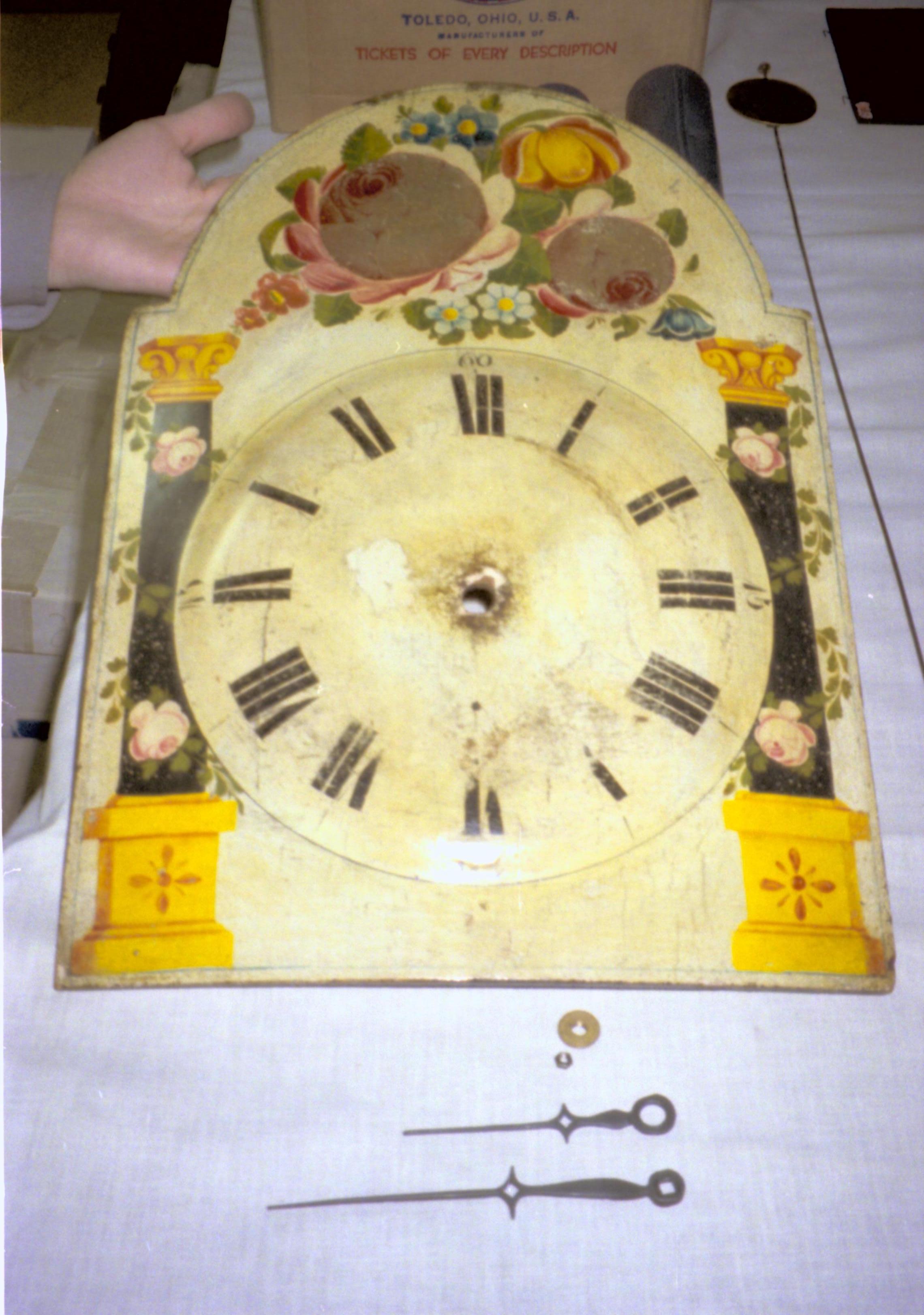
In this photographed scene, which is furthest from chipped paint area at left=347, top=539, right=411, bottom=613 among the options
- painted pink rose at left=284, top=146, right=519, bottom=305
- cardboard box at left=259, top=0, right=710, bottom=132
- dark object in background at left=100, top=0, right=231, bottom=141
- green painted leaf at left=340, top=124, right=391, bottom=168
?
dark object in background at left=100, top=0, right=231, bottom=141

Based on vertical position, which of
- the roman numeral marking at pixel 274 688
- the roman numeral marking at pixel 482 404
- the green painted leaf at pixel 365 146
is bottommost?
the roman numeral marking at pixel 274 688

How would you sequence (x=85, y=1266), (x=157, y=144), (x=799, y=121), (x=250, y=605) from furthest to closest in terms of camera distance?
(x=799, y=121)
(x=157, y=144)
(x=250, y=605)
(x=85, y=1266)

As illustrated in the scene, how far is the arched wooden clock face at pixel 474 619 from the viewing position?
68cm

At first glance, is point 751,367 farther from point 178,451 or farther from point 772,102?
point 772,102

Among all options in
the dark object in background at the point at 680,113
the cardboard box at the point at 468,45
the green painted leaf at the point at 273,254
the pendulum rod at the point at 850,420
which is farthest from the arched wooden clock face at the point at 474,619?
the cardboard box at the point at 468,45

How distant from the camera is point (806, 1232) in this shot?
63 centimetres

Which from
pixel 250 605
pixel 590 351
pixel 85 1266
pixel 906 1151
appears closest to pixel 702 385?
pixel 590 351

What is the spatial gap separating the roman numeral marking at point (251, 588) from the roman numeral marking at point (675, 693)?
0.81 feet

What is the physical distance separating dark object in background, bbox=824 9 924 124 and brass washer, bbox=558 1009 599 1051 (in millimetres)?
1077

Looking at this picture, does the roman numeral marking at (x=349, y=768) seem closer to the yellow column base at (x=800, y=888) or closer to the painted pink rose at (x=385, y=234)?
the yellow column base at (x=800, y=888)

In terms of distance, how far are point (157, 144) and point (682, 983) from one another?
0.93m

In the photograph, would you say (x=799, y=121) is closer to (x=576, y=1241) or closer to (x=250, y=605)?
(x=250, y=605)

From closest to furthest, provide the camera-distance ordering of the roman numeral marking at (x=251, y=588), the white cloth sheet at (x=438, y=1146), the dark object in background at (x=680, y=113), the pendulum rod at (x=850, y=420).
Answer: the white cloth sheet at (x=438, y=1146)
the roman numeral marking at (x=251, y=588)
the pendulum rod at (x=850, y=420)
the dark object in background at (x=680, y=113)

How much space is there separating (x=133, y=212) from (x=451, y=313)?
1.42ft
